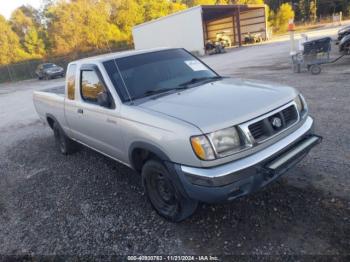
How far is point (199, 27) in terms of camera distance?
30.6 m

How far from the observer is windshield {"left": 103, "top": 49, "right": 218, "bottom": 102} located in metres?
3.86

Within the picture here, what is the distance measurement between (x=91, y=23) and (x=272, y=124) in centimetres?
4626

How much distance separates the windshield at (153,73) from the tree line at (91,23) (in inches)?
1727

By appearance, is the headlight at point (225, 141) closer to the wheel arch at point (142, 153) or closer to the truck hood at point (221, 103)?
the truck hood at point (221, 103)

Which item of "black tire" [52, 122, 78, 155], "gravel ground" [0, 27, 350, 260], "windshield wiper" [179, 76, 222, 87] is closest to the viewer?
"gravel ground" [0, 27, 350, 260]

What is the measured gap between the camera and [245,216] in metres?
3.40

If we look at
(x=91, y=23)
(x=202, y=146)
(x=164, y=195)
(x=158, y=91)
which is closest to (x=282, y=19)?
(x=91, y=23)

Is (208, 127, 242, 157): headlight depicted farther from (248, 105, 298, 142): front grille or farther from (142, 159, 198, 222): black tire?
(142, 159, 198, 222): black tire

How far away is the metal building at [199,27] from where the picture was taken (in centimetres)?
3109

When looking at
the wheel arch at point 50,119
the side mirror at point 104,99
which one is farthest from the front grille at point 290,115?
the wheel arch at point 50,119

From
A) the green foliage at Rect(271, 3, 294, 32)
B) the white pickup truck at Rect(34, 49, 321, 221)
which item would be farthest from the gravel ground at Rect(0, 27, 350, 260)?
the green foliage at Rect(271, 3, 294, 32)

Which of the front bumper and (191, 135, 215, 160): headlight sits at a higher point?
(191, 135, 215, 160): headlight

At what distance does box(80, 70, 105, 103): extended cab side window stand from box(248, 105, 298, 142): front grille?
6.74ft

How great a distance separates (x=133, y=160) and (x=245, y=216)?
145 cm
